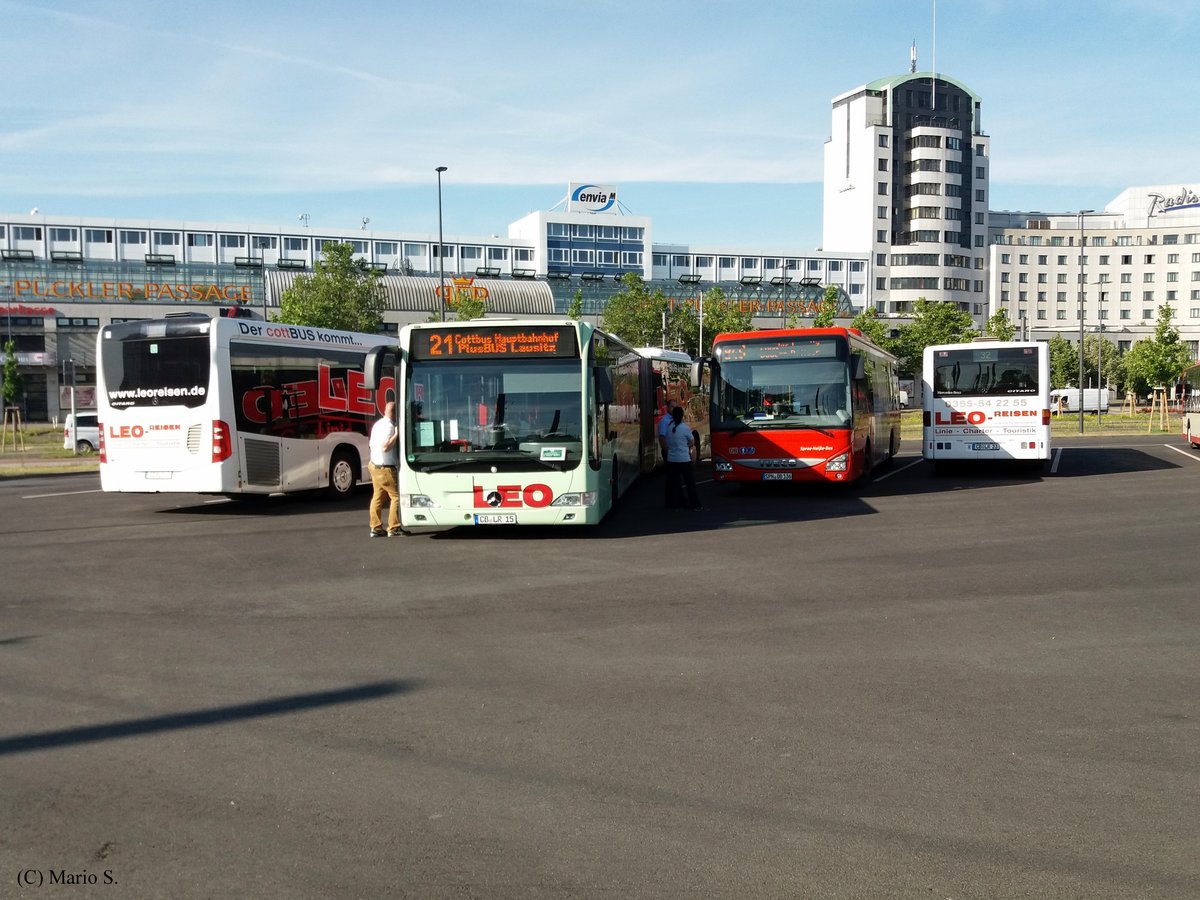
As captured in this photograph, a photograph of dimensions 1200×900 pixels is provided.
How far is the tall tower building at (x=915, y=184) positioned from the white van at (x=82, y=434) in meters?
92.6

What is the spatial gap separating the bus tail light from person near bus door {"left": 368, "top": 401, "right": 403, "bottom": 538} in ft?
10.6

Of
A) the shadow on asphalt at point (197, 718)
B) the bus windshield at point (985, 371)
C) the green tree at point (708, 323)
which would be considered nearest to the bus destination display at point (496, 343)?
the shadow on asphalt at point (197, 718)

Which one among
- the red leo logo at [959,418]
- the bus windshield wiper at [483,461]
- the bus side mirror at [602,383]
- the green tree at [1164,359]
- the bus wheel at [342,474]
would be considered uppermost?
the green tree at [1164,359]

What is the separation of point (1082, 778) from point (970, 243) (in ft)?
404

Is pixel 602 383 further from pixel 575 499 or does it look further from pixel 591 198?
pixel 591 198

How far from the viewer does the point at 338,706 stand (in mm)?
6422

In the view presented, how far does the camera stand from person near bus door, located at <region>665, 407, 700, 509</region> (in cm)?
1748

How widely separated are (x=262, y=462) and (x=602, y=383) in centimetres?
621

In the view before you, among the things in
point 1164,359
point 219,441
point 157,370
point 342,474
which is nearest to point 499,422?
point 219,441

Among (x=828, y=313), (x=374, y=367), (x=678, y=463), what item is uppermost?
(x=828, y=313)

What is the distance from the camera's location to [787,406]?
768 inches

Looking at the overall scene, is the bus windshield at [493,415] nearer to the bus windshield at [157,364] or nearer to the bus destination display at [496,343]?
the bus destination display at [496,343]

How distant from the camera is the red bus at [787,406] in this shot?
19.2m

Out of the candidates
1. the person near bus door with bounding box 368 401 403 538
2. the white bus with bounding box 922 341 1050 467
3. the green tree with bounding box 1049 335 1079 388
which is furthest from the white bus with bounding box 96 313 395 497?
the green tree with bounding box 1049 335 1079 388
